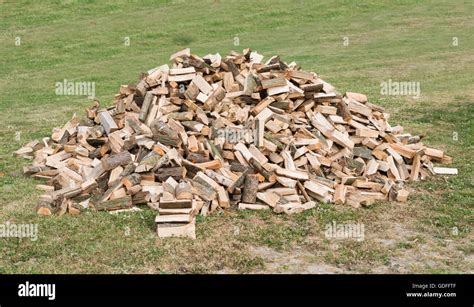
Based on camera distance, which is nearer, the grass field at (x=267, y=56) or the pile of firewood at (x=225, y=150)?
the grass field at (x=267, y=56)

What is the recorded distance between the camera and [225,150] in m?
11.2

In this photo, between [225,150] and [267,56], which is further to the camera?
[267,56]

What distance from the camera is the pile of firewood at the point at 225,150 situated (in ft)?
33.4

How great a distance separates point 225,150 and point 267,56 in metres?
16.8

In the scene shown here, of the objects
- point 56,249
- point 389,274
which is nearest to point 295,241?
point 389,274

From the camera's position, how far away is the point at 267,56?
27.2 meters

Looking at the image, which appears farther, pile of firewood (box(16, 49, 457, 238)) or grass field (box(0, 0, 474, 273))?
pile of firewood (box(16, 49, 457, 238))

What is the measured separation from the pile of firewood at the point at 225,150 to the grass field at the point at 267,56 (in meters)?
0.44

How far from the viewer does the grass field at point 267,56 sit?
834cm

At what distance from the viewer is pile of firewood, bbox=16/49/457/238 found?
401 inches

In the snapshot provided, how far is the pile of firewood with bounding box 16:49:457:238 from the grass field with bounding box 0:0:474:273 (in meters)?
0.44

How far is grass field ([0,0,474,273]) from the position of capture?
8.34m

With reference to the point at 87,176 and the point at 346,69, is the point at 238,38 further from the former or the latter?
the point at 87,176

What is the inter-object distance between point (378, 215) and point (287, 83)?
3610mm
